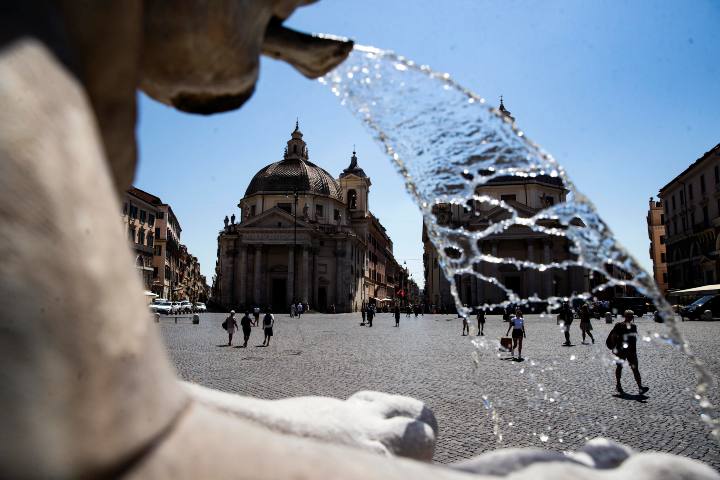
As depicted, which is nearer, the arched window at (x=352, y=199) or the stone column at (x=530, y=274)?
the stone column at (x=530, y=274)

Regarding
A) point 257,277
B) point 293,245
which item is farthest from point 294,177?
point 257,277

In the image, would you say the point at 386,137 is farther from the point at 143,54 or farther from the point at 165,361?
the point at 165,361

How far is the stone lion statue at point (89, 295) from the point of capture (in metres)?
0.69

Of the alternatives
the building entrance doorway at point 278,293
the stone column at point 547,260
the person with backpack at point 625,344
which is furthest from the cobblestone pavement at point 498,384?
the building entrance doorway at point 278,293

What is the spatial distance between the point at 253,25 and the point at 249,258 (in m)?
54.4

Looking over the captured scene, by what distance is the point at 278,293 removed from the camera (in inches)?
2183

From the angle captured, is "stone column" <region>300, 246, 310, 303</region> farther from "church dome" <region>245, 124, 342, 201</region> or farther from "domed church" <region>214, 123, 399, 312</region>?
"church dome" <region>245, 124, 342, 201</region>

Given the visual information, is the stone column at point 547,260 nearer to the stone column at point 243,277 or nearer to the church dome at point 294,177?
the church dome at point 294,177

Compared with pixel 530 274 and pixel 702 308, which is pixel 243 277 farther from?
pixel 702 308

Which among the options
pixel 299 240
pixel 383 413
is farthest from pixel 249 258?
pixel 383 413

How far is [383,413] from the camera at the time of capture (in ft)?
5.79

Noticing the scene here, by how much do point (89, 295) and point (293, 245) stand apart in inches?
2091

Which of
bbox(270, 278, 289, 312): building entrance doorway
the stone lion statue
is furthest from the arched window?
the stone lion statue

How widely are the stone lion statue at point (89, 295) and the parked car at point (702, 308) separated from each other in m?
36.4
